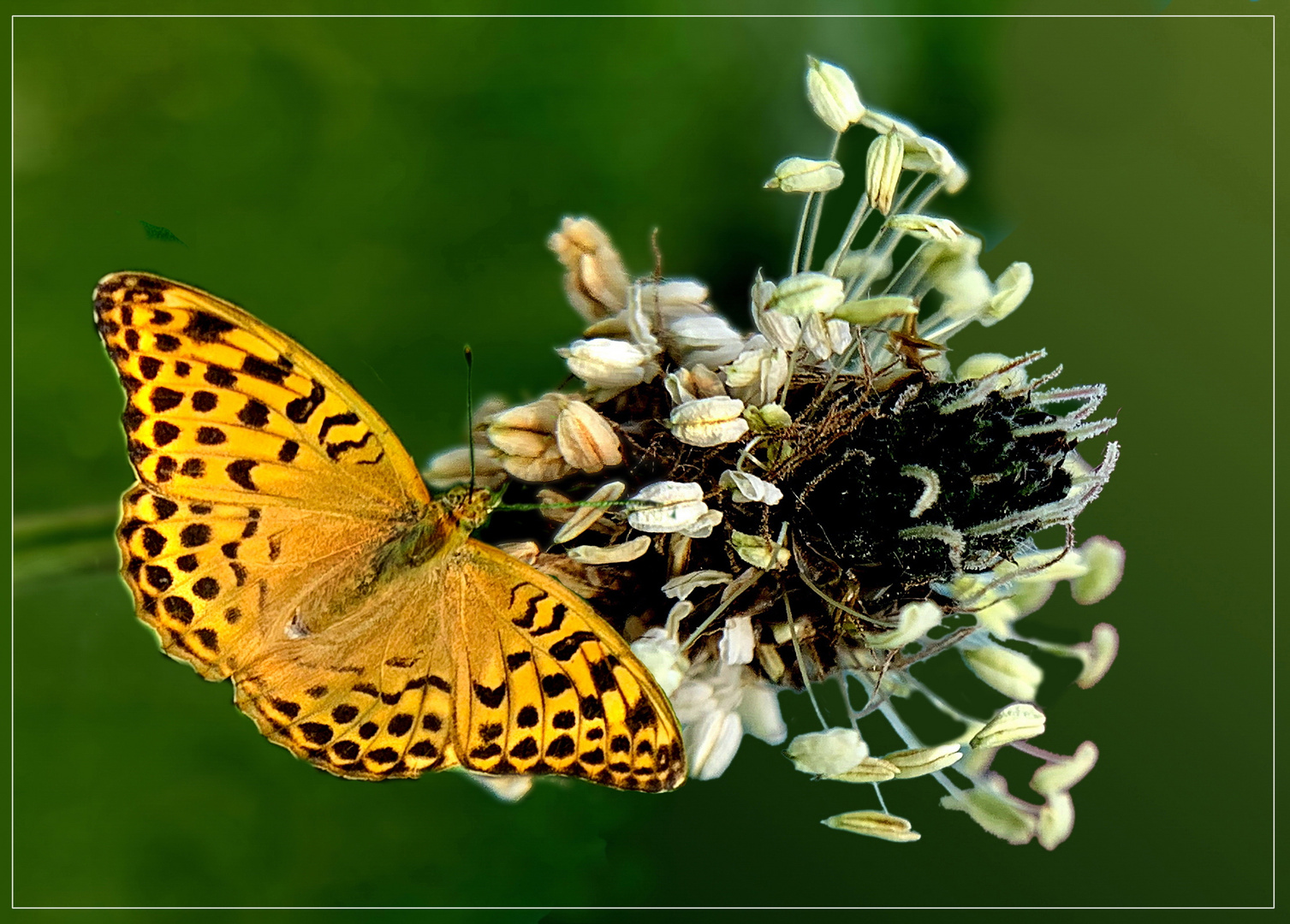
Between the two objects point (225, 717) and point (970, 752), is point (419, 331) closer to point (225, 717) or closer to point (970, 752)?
point (225, 717)

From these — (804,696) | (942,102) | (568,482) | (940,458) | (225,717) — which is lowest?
(225,717)

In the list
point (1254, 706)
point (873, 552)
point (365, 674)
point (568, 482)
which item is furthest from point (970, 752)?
point (1254, 706)

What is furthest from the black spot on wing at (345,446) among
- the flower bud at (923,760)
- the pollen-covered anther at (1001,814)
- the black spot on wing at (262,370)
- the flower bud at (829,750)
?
the pollen-covered anther at (1001,814)

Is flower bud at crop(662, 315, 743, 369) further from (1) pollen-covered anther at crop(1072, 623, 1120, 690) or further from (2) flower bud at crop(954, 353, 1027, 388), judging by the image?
(1) pollen-covered anther at crop(1072, 623, 1120, 690)

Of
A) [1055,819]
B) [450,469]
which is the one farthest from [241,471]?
[1055,819]

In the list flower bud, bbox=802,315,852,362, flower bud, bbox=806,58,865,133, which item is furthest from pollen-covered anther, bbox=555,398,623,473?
flower bud, bbox=806,58,865,133

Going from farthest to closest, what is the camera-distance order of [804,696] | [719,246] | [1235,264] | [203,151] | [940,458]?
[1235,264] < [719,246] < [203,151] < [804,696] < [940,458]
